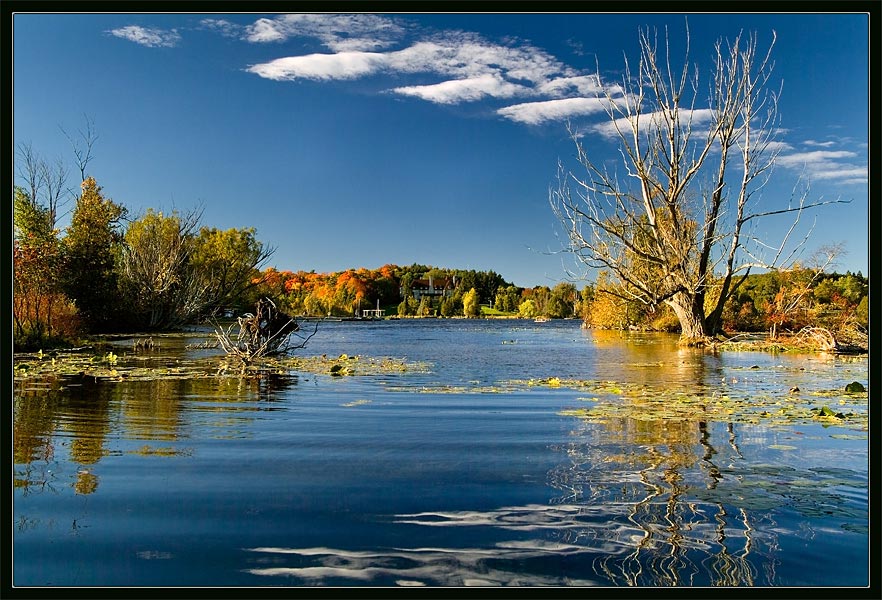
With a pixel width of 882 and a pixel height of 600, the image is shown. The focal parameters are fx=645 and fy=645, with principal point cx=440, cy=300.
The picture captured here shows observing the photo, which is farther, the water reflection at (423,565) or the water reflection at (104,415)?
the water reflection at (104,415)

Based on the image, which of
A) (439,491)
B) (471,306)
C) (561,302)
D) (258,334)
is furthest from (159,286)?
(471,306)

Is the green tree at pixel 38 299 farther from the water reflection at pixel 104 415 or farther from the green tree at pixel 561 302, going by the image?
the green tree at pixel 561 302

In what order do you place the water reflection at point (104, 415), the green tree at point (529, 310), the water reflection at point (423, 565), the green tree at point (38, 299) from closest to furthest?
the water reflection at point (423, 565), the water reflection at point (104, 415), the green tree at point (38, 299), the green tree at point (529, 310)

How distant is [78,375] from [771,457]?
1291 cm

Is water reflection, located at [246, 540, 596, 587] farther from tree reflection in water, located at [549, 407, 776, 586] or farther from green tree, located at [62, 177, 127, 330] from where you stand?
green tree, located at [62, 177, 127, 330]

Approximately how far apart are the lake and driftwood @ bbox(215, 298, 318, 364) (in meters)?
5.27

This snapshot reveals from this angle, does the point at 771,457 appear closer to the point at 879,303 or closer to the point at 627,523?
the point at 879,303

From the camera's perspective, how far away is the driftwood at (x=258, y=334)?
15.8 meters

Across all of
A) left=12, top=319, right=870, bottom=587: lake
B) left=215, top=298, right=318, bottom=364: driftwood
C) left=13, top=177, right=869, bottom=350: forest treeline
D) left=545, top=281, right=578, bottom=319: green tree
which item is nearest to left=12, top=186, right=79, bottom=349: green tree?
left=13, top=177, right=869, bottom=350: forest treeline

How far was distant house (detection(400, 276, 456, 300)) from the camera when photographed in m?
151

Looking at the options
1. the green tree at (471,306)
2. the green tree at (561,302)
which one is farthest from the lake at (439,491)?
the green tree at (471,306)

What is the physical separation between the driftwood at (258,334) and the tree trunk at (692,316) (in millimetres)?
15322

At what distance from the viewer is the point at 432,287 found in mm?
156875

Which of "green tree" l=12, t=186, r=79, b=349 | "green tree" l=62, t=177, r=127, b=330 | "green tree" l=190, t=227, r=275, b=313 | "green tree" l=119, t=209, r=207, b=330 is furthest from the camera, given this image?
"green tree" l=190, t=227, r=275, b=313
